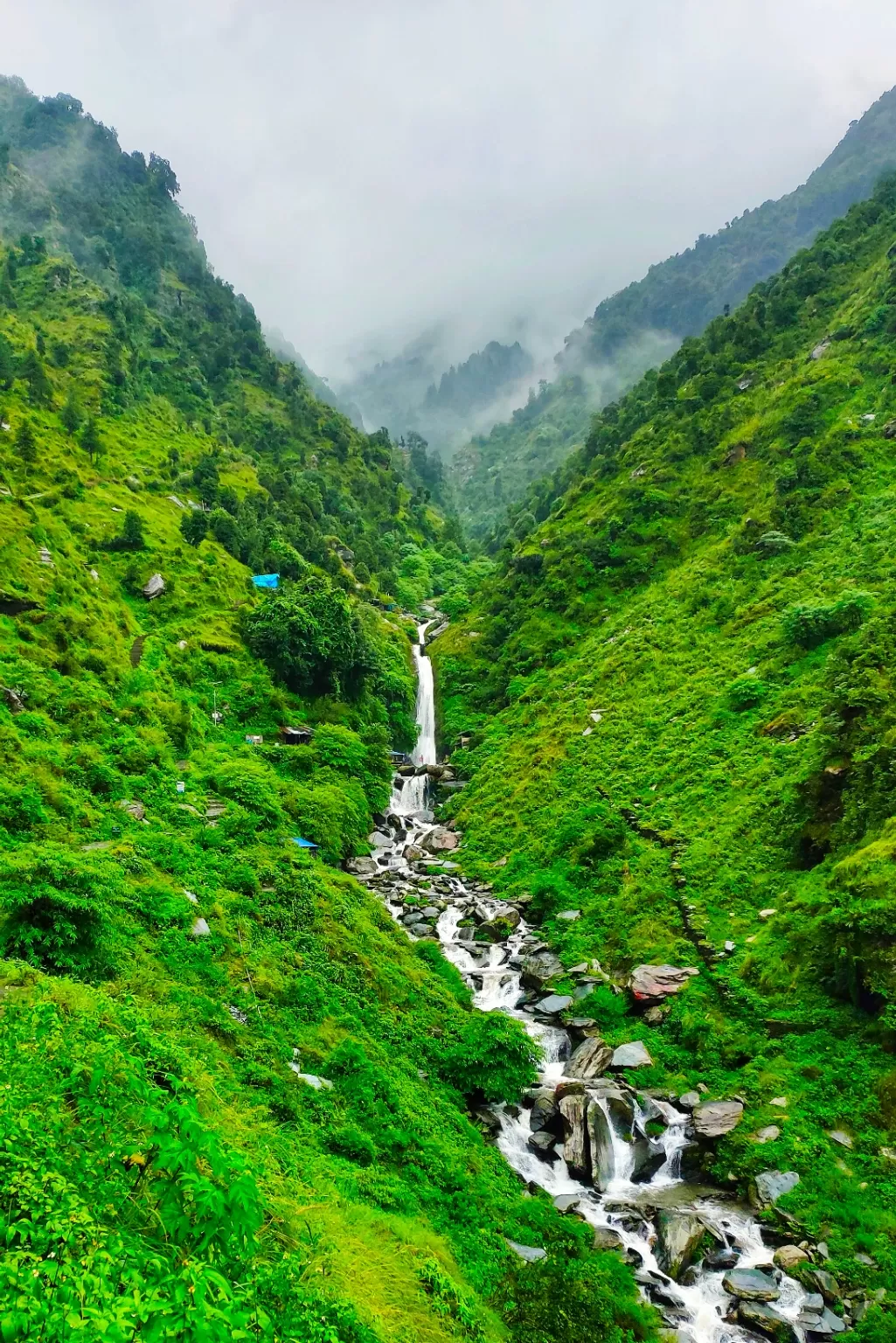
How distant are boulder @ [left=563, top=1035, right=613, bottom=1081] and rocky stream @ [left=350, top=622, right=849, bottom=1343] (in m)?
0.04

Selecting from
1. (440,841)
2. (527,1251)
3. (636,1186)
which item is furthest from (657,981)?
(440,841)

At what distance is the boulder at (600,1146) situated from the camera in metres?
17.7

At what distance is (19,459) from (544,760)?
4274cm

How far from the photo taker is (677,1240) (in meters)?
15.1

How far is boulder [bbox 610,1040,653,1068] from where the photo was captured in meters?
21.1

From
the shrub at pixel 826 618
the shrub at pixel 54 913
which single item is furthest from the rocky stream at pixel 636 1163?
the shrub at pixel 826 618

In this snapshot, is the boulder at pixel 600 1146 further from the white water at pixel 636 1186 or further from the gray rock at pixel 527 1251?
the gray rock at pixel 527 1251

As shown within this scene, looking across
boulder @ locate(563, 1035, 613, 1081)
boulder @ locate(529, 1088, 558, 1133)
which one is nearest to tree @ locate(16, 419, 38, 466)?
boulder @ locate(563, 1035, 613, 1081)

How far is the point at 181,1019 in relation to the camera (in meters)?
14.0

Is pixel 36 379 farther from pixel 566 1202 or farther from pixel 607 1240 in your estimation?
pixel 607 1240

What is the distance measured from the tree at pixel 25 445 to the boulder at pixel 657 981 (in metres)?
52.1

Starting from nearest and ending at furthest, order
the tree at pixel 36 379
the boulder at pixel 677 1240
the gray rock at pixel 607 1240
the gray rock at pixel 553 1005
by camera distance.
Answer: the boulder at pixel 677 1240 → the gray rock at pixel 607 1240 → the gray rock at pixel 553 1005 → the tree at pixel 36 379

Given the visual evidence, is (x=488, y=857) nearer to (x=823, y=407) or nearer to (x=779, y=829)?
(x=779, y=829)

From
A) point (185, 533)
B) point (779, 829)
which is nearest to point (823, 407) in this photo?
point (779, 829)
